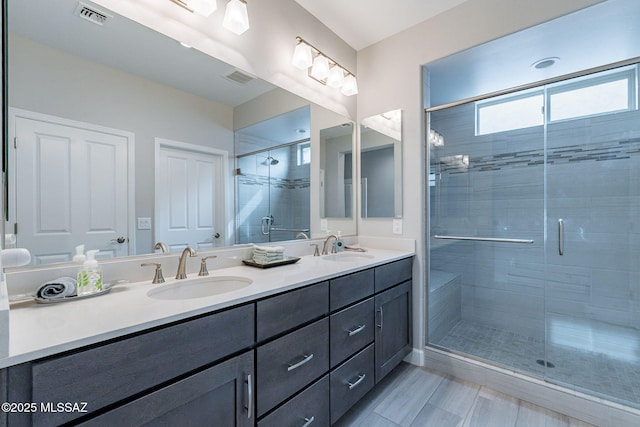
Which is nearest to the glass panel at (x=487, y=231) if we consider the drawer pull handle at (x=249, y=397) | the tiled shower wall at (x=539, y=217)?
the tiled shower wall at (x=539, y=217)

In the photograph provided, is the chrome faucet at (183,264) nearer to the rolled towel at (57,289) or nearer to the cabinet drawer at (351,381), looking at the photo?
the rolled towel at (57,289)

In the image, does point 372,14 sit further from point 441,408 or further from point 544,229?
point 441,408

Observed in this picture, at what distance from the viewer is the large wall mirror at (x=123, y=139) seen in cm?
100

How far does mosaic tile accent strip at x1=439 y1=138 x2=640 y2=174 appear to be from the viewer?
2188mm

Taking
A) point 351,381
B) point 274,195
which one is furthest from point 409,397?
point 274,195

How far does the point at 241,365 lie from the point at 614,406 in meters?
1.98

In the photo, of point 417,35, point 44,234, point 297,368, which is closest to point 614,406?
point 297,368

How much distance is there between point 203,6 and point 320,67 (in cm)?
91

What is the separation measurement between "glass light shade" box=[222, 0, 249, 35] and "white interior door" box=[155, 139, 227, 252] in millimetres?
673

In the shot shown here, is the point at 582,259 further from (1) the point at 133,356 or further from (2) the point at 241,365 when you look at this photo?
(1) the point at 133,356

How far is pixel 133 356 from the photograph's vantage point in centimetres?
73

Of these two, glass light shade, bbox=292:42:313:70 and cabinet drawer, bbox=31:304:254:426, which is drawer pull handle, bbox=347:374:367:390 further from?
glass light shade, bbox=292:42:313:70

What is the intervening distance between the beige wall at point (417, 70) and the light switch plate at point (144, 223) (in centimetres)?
170

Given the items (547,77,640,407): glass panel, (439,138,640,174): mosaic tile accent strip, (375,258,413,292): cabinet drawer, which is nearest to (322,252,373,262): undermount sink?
(375,258,413,292): cabinet drawer
